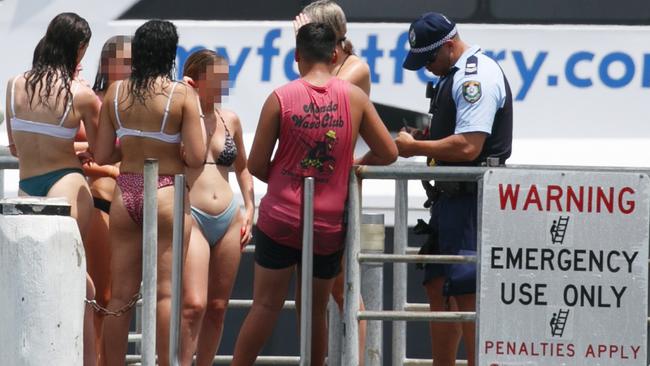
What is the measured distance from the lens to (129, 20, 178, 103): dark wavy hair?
554cm

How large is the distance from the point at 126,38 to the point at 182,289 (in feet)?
3.95

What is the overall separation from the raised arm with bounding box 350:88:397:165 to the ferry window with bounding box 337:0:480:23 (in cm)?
239

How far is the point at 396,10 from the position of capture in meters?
7.78

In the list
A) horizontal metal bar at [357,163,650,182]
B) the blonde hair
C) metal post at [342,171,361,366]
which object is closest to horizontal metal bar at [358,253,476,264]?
metal post at [342,171,361,366]

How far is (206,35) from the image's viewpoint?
7824mm

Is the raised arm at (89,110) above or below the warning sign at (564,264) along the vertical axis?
above

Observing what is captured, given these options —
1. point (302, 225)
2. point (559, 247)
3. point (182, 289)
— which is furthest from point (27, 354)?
point (559, 247)

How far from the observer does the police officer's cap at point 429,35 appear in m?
5.74

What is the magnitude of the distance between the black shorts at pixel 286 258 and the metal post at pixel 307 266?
158 millimetres

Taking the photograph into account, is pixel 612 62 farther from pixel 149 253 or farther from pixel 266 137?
pixel 149 253

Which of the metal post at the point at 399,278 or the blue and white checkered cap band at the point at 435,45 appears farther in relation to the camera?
the metal post at the point at 399,278

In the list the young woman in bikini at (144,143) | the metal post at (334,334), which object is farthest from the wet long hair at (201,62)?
the metal post at (334,334)

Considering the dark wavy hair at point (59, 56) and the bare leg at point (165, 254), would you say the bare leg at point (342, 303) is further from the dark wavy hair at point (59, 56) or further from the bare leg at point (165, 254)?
the dark wavy hair at point (59, 56)

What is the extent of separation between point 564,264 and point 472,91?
87 cm
